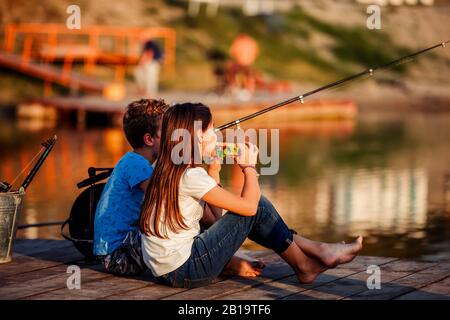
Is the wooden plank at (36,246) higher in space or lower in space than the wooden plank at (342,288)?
higher

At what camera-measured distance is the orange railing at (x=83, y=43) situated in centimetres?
2783

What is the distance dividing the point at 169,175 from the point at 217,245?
1.42 feet

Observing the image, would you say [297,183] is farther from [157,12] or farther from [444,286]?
[157,12]

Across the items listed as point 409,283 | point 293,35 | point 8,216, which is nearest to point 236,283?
point 409,283

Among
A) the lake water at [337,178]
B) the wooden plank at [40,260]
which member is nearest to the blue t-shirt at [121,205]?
the wooden plank at [40,260]

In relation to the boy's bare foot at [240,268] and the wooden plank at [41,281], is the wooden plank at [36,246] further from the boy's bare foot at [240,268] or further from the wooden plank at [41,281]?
the boy's bare foot at [240,268]

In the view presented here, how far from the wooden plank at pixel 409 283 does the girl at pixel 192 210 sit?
58 cm

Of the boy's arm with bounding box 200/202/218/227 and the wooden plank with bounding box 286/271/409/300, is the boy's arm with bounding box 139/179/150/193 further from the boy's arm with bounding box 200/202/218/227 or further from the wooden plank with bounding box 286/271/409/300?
the wooden plank with bounding box 286/271/409/300

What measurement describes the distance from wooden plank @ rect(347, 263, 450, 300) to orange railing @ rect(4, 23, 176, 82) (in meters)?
21.5

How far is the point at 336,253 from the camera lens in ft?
20.1

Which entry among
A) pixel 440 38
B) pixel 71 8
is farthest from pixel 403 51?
pixel 71 8

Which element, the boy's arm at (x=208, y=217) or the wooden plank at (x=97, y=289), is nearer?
the wooden plank at (x=97, y=289)

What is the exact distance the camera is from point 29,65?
26969mm

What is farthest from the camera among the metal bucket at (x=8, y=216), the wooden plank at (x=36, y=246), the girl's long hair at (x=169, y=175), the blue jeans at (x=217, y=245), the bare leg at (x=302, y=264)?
the wooden plank at (x=36, y=246)
